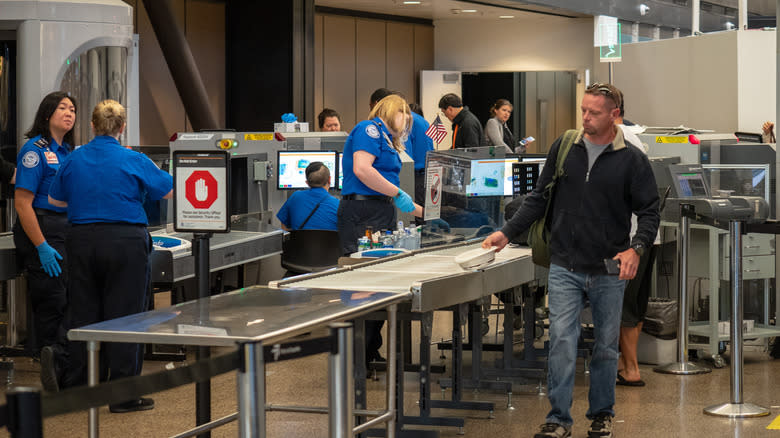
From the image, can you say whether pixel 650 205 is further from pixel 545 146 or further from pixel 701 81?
pixel 545 146

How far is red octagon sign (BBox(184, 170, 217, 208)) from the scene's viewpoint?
3787 millimetres

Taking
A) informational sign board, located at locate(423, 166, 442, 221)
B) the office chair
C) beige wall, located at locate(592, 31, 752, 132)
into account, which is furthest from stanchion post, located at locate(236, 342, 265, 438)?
beige wall, located at locate(592, 31, 752, 132)

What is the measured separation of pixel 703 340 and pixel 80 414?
3.65 m

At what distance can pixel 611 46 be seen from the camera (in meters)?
12.8

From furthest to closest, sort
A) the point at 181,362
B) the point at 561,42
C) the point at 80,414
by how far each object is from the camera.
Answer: the point at 561,42 < the point at 181,362 < the point at 80,414

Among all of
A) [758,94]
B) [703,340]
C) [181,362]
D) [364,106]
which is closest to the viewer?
[181,362]

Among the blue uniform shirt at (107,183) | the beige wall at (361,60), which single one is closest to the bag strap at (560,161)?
the blue uniform shirt at (107,183)

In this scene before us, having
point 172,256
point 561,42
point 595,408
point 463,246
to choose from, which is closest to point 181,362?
point 172,256

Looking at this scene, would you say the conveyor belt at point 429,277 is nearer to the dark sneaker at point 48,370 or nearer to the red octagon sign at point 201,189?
the red octagon sign at point 201,189

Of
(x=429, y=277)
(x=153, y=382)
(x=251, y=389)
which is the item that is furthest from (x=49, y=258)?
(x=153, y=382)

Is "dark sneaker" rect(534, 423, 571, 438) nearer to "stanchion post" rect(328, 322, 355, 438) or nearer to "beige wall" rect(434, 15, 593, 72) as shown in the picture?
"stanchion post" rect(328, 322, 355, 438)

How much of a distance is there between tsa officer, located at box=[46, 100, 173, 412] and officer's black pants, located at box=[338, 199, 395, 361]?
1145mm

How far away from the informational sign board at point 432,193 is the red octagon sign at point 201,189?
1527mm

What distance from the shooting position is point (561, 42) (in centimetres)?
1636
